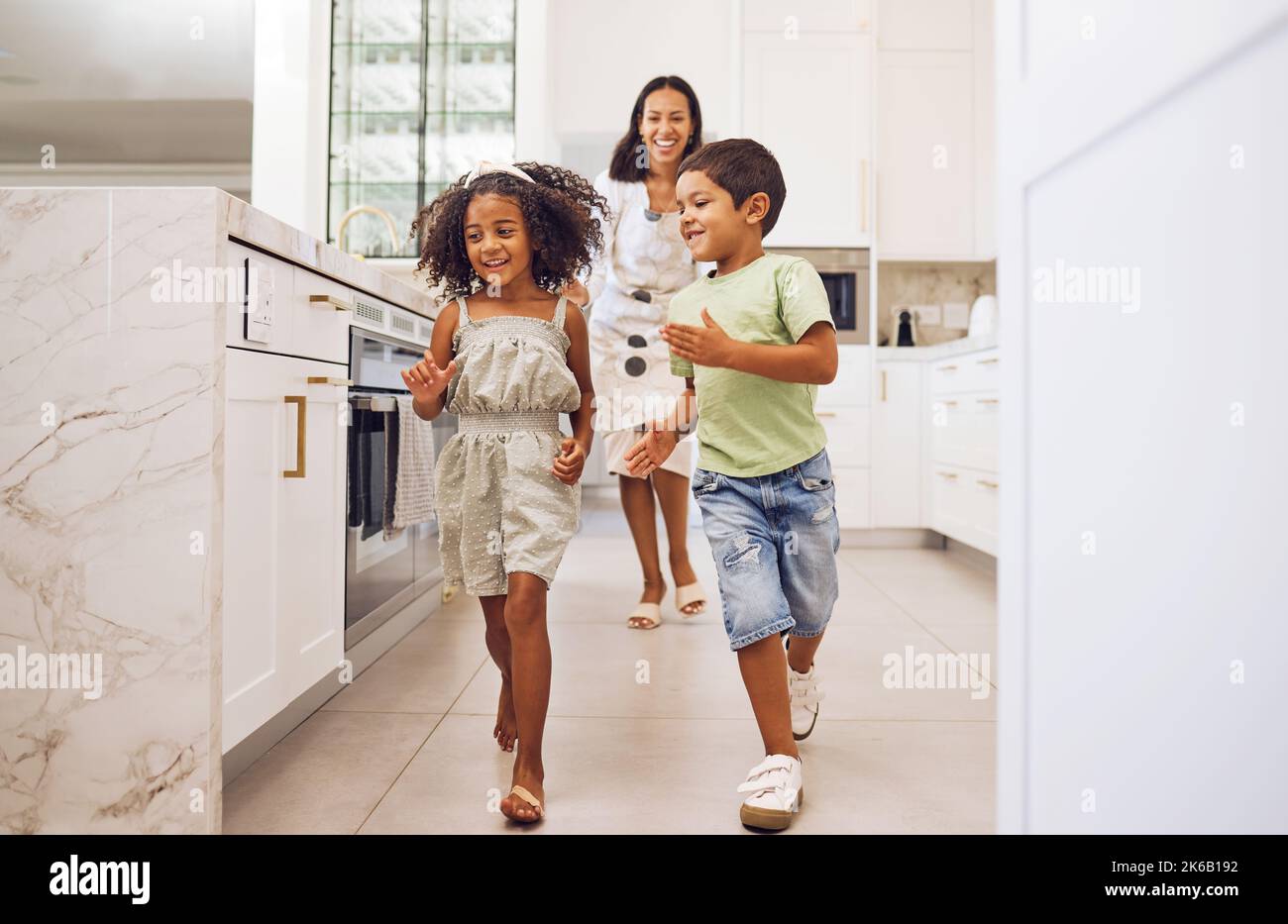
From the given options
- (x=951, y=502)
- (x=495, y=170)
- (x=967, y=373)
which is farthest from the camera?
(x=951, y=502)

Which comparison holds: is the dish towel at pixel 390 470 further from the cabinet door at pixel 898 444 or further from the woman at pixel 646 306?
the cabinet door at pixel 898 444

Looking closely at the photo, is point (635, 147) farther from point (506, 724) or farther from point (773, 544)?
point (506, 724)

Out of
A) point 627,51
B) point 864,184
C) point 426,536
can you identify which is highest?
point 627,51

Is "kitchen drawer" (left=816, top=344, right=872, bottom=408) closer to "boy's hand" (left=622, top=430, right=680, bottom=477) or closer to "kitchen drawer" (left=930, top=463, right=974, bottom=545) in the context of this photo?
"kitchen drawer" (left=930, top=463, right=974, bottom=545)

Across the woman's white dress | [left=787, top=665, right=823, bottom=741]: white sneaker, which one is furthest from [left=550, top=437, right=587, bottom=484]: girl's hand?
the woman's white dress

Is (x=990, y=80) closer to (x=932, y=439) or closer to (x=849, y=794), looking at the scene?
(x=932, y=439)

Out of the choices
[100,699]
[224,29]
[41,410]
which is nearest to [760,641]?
[100,699]

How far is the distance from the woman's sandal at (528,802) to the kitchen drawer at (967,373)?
83.6 inches

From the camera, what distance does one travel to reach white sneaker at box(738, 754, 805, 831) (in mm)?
1232

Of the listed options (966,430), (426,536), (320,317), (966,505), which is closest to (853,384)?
(966,430)

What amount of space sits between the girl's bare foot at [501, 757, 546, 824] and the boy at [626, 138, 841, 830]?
293 millimetres

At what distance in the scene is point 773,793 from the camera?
49.3 inches

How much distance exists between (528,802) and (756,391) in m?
0.69

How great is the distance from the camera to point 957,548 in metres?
3.84
